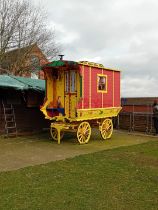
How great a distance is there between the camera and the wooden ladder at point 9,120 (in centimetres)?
1523

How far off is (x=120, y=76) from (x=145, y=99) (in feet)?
17.3

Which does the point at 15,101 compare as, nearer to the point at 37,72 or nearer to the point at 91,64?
the point at 91,64

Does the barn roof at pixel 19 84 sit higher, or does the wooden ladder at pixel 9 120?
the barn roof at pixel 19 84

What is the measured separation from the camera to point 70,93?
14.2 m

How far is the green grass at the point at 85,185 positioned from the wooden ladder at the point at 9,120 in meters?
6.12

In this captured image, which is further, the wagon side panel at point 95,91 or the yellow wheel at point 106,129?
the yellow wheel at point 106,129

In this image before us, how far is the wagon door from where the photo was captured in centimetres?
1395

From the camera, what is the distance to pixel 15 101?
1590 centimetres

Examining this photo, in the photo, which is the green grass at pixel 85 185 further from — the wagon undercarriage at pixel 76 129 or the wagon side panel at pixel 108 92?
the wagon side panel at pixel 108 92

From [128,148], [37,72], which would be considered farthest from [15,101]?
[37,72]

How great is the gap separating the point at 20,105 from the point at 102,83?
417 centimetres

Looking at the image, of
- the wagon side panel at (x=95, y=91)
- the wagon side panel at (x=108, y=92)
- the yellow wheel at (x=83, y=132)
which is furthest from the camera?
the wagon side panel at (x=108, y=92)

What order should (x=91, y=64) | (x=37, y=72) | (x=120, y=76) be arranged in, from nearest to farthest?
(x=91, y=64)
(x=120, y=76)
(x=37, y=72)

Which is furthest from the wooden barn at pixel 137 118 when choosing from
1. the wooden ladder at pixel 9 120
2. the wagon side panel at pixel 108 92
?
the wooden ladder at pixel 9 120
